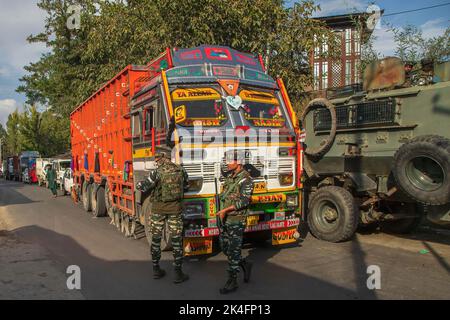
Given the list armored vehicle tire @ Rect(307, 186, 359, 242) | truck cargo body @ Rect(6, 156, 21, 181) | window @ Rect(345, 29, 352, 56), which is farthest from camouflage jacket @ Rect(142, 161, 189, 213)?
truck cargo body @ Rect(6, 156, 21, 181)

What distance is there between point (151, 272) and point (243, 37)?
8.84m

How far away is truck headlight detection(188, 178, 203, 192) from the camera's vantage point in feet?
20.7

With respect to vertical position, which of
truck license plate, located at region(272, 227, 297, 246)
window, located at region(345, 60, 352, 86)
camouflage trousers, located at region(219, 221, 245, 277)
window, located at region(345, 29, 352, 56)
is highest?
window, located at region(345, 29, 352, 56)

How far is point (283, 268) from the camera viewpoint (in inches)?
248

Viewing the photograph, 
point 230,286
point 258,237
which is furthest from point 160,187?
point 258,237

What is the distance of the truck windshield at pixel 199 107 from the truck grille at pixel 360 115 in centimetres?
290

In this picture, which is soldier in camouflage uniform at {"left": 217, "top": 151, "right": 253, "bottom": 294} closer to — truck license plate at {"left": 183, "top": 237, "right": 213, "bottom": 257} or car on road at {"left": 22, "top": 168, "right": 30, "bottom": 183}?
truck license plate at {"left": 183, "top": 237, "right": 213, "bottom": 257}

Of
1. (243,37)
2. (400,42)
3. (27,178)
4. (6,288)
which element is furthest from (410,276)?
(27,178)

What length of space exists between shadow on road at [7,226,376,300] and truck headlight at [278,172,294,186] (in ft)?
4.03

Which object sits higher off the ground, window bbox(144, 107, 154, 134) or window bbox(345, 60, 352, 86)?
window bbox(345, 60, 352, 86)

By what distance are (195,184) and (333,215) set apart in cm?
332

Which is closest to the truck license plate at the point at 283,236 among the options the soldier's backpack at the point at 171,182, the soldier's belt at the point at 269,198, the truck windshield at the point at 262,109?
the soldier's belt at the point at 269,198
